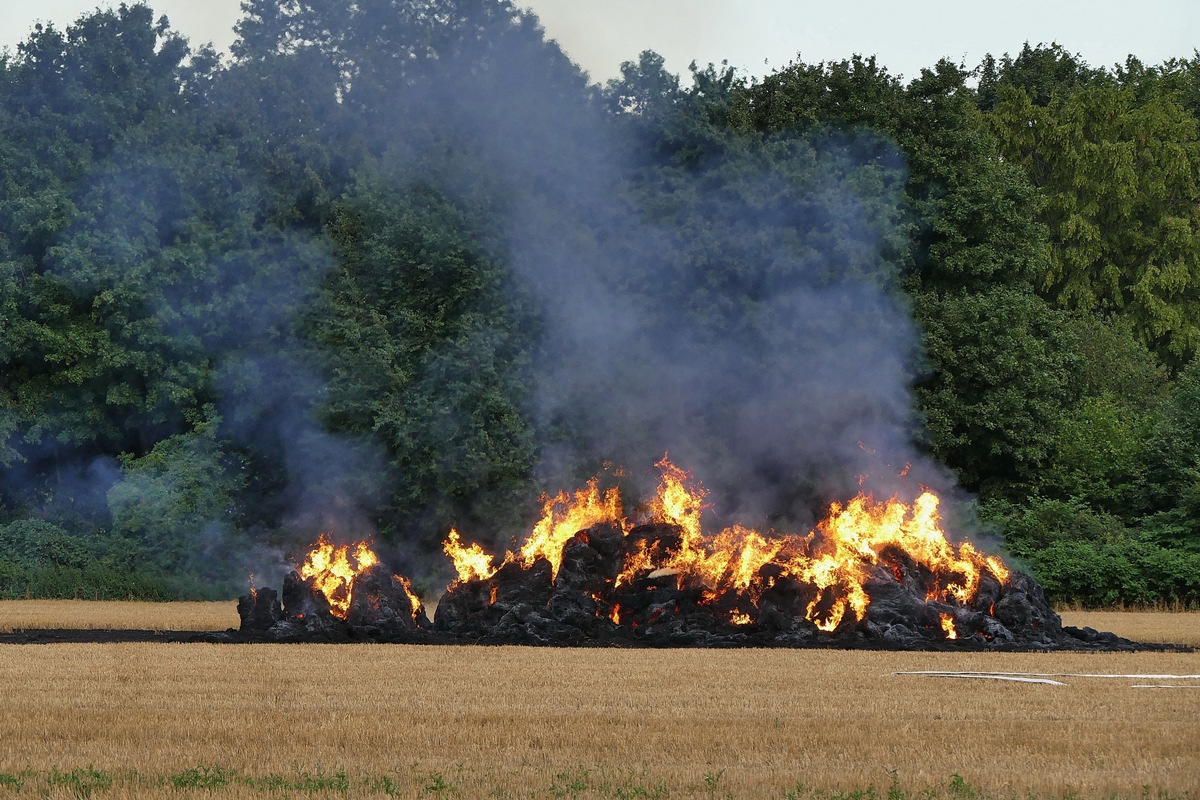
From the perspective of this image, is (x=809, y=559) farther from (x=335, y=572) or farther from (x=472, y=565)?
(x=335, y=572)

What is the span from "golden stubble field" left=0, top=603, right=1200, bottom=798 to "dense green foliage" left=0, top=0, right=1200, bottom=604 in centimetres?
1448

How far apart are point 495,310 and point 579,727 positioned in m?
22.8

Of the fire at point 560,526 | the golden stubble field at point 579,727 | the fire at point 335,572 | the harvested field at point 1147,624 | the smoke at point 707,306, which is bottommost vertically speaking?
the golden stubble field at point 579,727

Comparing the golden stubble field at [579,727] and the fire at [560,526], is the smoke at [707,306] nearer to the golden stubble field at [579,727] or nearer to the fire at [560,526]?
the fire at [560,526]

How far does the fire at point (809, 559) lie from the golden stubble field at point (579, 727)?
13.2ft

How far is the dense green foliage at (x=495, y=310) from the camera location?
35750 mm

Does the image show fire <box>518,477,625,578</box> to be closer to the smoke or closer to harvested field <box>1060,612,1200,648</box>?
the smoke

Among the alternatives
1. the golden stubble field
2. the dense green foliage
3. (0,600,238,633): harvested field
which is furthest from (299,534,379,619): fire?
the dense green foliage

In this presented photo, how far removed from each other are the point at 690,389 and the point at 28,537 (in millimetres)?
16702

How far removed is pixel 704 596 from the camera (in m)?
26.3

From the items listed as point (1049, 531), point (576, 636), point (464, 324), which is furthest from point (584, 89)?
point (576, 636)

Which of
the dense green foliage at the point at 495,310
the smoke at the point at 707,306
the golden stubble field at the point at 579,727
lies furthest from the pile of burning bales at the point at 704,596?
the dense green foliage at the point at 495,310

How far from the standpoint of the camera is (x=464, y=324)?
119ft

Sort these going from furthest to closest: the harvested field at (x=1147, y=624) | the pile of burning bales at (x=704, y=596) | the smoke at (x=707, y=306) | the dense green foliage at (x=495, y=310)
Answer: the dense green foliage at (x=495, y=310) → the smoke at (x=707, y=306) → the harvested field at (x=1147, y=624) → the pile of burning bales at (x=704, y=596)
